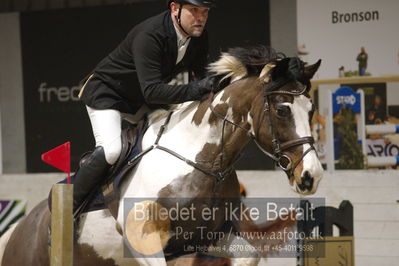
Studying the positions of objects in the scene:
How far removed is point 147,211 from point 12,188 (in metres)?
4.11

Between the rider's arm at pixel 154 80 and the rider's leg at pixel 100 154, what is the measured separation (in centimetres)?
35

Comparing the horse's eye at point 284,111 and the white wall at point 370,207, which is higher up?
the horse's eye at point 284,111

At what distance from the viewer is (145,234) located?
3.41 m

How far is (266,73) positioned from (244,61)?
0.19m

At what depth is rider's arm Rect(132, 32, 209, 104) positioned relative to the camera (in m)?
3.48

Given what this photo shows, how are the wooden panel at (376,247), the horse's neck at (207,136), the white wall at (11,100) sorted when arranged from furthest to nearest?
the white wall at (11,100) → the wooden panel at (376,247) → the horse's neck at (207,136)

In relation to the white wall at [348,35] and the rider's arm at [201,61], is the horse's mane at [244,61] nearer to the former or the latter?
the rider's arm at [201,61]

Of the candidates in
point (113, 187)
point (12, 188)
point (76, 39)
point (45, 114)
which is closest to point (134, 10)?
point (76, 39)

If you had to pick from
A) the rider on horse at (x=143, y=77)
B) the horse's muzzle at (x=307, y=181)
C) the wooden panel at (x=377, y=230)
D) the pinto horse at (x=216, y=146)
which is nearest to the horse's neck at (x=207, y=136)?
the pinto horse at (x=216, y=146)

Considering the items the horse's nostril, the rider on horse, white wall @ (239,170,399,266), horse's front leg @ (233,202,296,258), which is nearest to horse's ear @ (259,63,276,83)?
the rider on horse

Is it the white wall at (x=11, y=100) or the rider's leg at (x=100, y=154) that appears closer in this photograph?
the rider's leg at (x=100, y=154)

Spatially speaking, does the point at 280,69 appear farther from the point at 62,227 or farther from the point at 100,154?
the point at 62,227

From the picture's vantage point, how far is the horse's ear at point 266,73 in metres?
3.35

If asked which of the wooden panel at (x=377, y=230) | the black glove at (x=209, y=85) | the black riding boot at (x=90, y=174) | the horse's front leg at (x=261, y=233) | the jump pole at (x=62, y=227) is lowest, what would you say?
the wooden panel at (x=377, y=230)
